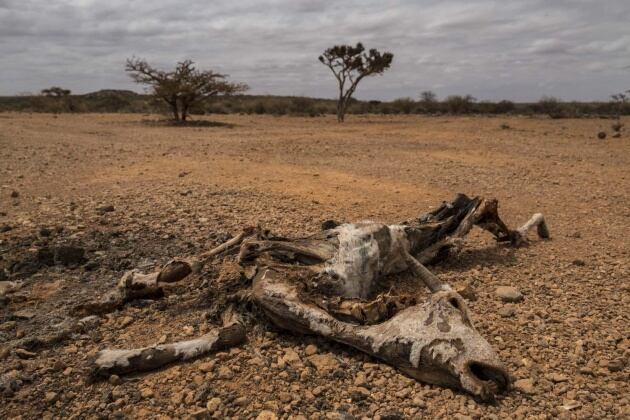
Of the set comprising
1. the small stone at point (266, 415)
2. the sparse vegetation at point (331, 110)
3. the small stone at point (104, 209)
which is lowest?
the small stone at point (266, 415)

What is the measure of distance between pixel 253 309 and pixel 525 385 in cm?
167

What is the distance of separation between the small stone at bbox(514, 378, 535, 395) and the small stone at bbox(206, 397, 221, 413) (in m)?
1.60

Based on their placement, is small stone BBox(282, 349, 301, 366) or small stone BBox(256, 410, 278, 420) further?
small stone BBox(282, 349, 301, 366)

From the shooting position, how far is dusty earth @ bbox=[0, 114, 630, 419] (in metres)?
2.83

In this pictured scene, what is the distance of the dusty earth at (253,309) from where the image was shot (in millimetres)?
2834

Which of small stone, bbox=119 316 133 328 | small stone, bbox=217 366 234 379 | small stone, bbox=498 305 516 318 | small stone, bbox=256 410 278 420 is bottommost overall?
small stone, bbox=256 410 278 420

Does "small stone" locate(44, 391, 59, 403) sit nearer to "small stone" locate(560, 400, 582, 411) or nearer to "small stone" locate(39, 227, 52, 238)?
"small stone" locate(560, 400, 582, 411)

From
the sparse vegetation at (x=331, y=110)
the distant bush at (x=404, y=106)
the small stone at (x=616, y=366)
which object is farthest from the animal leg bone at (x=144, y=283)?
the distant bush at (x=404, y=106)

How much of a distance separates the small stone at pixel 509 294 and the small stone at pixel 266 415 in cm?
214

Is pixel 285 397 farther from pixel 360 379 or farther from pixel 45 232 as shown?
pixel 45 232

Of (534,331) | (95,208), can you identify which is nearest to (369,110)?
(95,208)

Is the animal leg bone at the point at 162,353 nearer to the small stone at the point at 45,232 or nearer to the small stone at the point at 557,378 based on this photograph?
the small stone at the point at 557,378

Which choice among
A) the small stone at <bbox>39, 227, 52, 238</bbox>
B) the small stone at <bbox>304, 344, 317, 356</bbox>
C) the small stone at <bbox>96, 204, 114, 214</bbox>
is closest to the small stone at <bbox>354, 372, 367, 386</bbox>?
the small stone at <bbox>304, 344, 317, 356</bbox>

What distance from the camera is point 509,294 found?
4.09 metres
